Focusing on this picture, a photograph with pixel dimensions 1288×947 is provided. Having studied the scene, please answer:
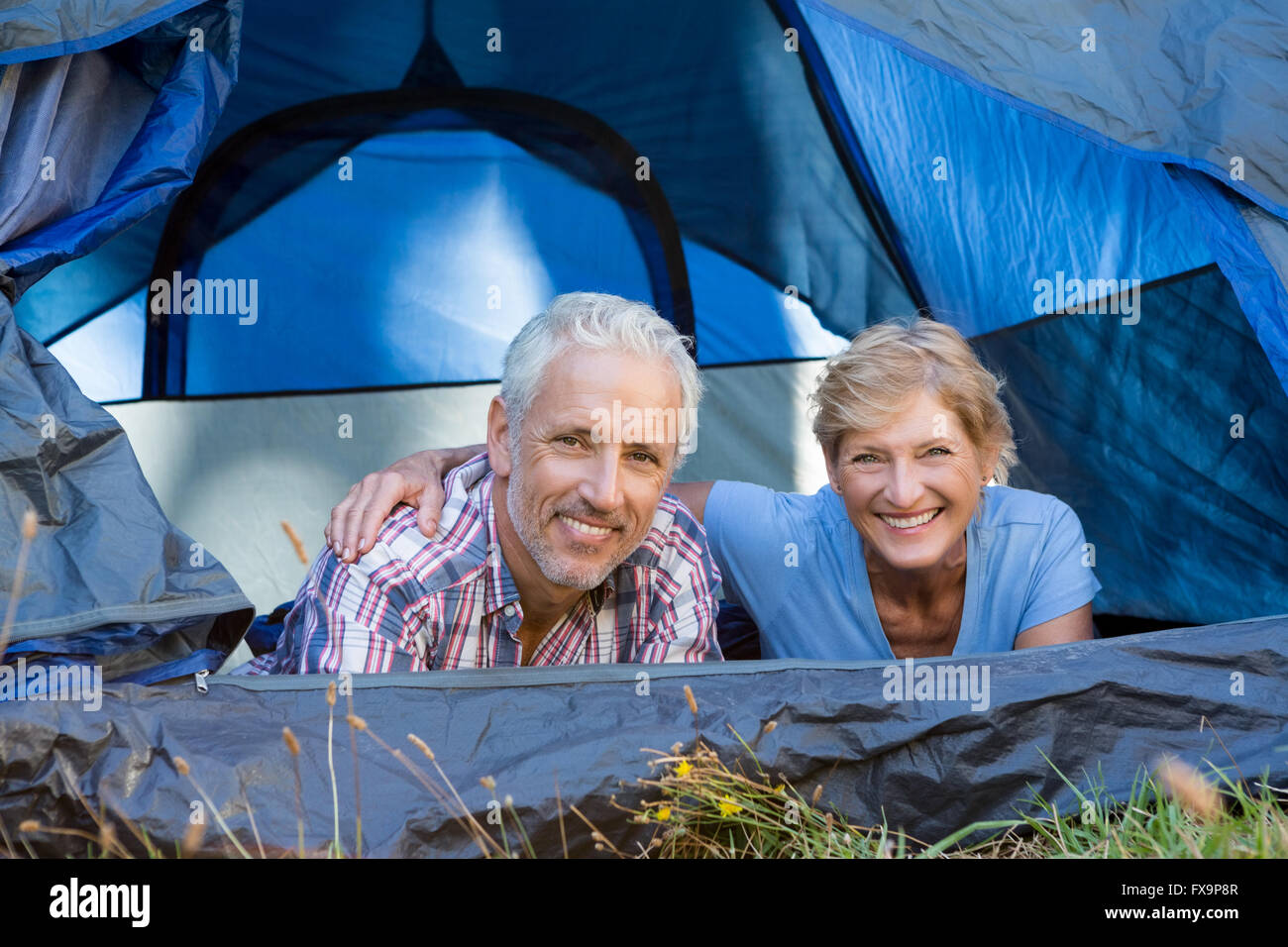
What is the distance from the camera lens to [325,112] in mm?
2729

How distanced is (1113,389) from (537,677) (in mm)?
1492

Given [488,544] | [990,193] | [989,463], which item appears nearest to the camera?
[488,544]

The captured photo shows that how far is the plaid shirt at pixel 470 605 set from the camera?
5.30ft

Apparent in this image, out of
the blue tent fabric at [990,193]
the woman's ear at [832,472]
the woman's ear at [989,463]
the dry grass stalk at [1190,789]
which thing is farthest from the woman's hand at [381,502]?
the blue tent fabric at [990,193]

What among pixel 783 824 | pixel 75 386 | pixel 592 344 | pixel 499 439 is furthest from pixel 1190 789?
pixel 75 386

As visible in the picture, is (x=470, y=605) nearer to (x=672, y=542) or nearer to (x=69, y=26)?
(x=672, y=542)

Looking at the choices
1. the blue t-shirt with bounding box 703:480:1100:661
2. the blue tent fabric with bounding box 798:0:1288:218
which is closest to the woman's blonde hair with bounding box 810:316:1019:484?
the blue t-shirt with bounding box 703:480:1100:661

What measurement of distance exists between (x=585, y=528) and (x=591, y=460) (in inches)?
3.9

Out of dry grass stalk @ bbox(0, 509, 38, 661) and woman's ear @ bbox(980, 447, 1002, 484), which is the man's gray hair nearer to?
woman's ear @ bbox(980, 447, 1002, 484)

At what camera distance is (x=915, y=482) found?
6.09 feet

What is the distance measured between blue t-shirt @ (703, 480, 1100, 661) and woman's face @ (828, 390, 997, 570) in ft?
0.37

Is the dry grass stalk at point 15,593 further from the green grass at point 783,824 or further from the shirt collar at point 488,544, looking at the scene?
the shirt collar at point 488,544

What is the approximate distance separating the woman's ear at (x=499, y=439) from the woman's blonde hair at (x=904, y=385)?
1.77 feet

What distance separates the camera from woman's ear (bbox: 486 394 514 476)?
5.85ft
